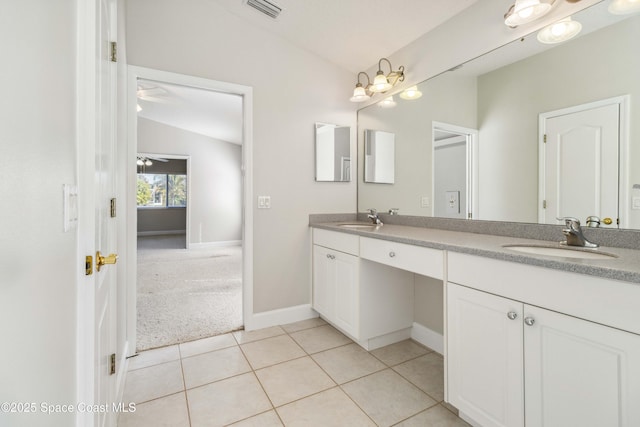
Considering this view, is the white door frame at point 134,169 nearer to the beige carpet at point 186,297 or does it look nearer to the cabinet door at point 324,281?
the beige carpet at point 186,297

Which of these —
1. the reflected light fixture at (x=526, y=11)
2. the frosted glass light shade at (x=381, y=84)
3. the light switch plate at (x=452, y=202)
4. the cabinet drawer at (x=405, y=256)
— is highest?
the frosted glass light shade at (x=381, y=84)

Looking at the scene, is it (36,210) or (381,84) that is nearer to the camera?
(36,210)

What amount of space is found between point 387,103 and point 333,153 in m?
0.67

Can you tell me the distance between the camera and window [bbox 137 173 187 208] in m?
8.98

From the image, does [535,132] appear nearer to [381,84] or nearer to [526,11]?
[526,11]

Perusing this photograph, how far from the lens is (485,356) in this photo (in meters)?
1.26

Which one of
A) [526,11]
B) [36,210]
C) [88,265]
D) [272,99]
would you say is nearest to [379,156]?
[272,99]

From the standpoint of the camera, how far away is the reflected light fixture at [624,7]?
125 cm

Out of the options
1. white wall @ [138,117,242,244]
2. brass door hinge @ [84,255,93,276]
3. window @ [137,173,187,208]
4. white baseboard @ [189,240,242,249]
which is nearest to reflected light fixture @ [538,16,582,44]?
brass door hinge @ [84,255,93,276]

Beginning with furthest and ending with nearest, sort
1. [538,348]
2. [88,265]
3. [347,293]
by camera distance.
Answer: [347,293], [538,348], [88,265]

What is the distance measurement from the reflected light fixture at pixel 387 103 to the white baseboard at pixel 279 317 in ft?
6.50

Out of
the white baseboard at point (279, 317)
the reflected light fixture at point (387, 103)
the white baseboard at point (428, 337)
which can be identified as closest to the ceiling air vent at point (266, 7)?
the reflected light fixture at point (387, 103)

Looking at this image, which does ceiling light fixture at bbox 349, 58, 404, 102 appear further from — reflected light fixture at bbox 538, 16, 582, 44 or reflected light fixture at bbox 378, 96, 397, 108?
reflected light fixture at bbox 538, 16, 582, 44

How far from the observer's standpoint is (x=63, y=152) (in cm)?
65
